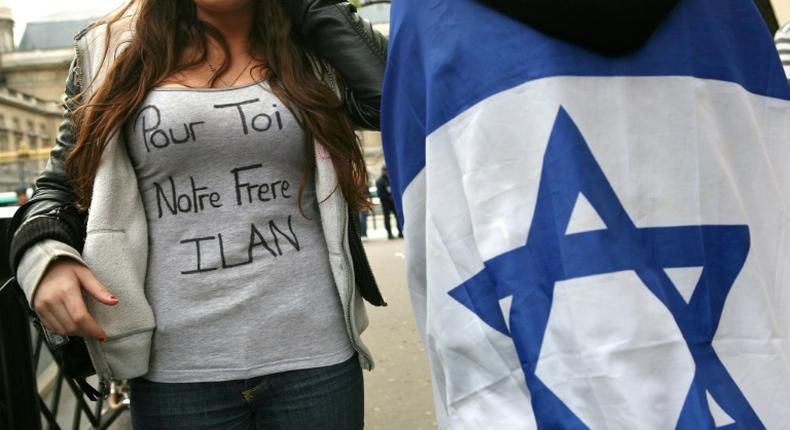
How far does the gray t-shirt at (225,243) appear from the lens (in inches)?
63.1

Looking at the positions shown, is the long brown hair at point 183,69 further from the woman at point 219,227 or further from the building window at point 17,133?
the building window at point 17,133

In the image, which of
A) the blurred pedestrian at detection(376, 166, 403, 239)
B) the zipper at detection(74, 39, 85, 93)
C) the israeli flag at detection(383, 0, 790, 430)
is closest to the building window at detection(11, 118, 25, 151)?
the blurred pedestrian at detection(376, 166, 403, 239)

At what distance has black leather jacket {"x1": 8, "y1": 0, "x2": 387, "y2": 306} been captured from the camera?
1.62 m

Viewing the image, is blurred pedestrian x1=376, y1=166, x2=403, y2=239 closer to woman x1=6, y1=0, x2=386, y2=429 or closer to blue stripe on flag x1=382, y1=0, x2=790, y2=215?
woman x1=6, y1=0, x2=386, y2=429

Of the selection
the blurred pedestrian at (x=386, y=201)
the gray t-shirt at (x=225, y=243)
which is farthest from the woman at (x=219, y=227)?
the blurred pedestrian at (x=386, y=201)

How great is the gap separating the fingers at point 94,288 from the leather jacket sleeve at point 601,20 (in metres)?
0.87

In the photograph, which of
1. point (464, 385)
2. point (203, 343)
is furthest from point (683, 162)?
point (203, 343)

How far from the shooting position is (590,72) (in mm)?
1065

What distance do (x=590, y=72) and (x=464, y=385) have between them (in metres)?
0.43

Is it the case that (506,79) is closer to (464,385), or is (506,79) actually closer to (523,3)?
(523,3)

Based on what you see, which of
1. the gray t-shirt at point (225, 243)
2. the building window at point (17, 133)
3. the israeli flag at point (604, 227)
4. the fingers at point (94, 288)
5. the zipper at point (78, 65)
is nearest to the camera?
the israeli flag at point (604, 227)

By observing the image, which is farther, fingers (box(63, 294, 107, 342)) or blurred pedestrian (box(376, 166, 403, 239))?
blurred pedestrian (box(376, 166, 403, 239))

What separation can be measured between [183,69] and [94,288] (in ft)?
1.50

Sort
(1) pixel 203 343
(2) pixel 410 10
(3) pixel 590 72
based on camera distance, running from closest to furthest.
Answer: (3) pixel 590 72, (2) pixel 410 10, (1) pixel 203 343
